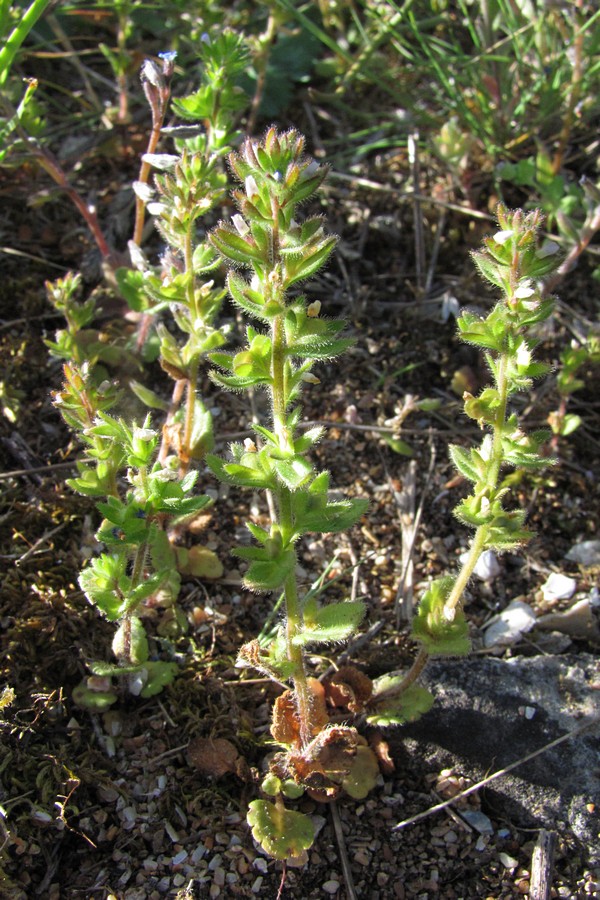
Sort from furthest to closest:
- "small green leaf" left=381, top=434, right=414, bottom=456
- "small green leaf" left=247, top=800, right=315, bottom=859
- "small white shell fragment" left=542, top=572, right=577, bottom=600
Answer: "small green leaf" left=381, top=434, right=414, bottom=456
"small white shell fragment" left=542, top=572, right=577, bottom=600
"small green leaf" left=247, top=800, right=315, bottom=859

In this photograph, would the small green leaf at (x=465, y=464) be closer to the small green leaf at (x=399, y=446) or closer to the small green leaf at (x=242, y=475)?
the small green leaf at (x=242, y=475)

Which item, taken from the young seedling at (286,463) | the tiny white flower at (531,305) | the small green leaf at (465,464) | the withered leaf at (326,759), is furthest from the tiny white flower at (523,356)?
the withered leaf at (326,759)

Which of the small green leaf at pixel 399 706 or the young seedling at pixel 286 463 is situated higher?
the young seedling at pixel 286 463

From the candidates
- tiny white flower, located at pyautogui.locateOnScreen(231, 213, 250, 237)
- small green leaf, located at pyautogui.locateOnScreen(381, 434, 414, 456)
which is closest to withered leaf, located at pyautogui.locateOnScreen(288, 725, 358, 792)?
small green leaf, located at pyautogui.locateOnScreen(381, 434, 414, 456)

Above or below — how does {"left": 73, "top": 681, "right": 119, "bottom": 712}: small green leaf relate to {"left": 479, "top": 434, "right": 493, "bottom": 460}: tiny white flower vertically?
below

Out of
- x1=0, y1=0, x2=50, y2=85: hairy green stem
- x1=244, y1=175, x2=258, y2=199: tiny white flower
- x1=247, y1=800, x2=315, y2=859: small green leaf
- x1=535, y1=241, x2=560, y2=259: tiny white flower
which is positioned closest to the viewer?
x1=244, y1=175, x2=258, y2=199: tiny white flower

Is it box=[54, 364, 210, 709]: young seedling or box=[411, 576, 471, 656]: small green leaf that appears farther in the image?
box=[411, 576, 471, 656]: small green leaf

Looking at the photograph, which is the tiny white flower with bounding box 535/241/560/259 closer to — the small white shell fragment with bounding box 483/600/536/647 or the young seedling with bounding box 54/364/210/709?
the young seedling with bounding box 54/364/210/709

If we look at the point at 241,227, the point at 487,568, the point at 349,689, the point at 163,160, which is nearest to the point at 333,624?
the point at 349,689
